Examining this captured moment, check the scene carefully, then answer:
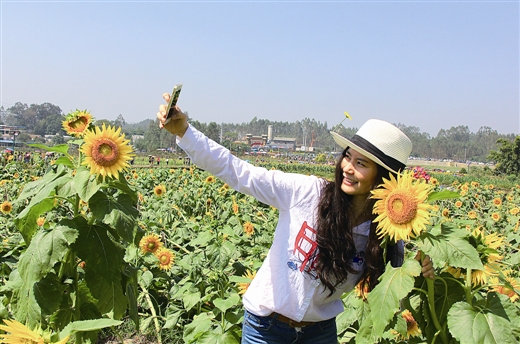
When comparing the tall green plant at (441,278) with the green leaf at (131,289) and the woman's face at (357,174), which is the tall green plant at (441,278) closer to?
the woman's face at (357,174)

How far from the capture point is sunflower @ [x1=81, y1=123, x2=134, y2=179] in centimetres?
195

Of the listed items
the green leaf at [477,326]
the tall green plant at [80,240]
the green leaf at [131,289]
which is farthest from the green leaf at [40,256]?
the green leaf at [477,326]

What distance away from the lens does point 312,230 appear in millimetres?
2033

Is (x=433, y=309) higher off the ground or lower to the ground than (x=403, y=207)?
lower

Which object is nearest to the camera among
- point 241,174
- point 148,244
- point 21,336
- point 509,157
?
point 21,336

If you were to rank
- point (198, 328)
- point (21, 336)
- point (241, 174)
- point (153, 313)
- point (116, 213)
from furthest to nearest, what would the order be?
point (153, 313)
point (198, 328)
point (241, 174)
point (116, 213)
point (21, 336)

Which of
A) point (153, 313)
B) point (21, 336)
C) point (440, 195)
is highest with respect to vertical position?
point (440, 195)

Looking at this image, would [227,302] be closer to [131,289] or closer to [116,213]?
[131,289]

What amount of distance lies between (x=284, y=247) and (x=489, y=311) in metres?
0.83

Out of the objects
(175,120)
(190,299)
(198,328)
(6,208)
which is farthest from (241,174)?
(6,208)

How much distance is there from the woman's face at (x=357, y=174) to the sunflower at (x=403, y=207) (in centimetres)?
19

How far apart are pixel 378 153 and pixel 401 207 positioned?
0.94 ft

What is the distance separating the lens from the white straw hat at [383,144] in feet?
6.31

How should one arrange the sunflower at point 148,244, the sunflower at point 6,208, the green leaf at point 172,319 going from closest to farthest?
1. the green leaf at point 172,319
2. the sunflower at point 148,244
3. the sunflower at point 6,208
